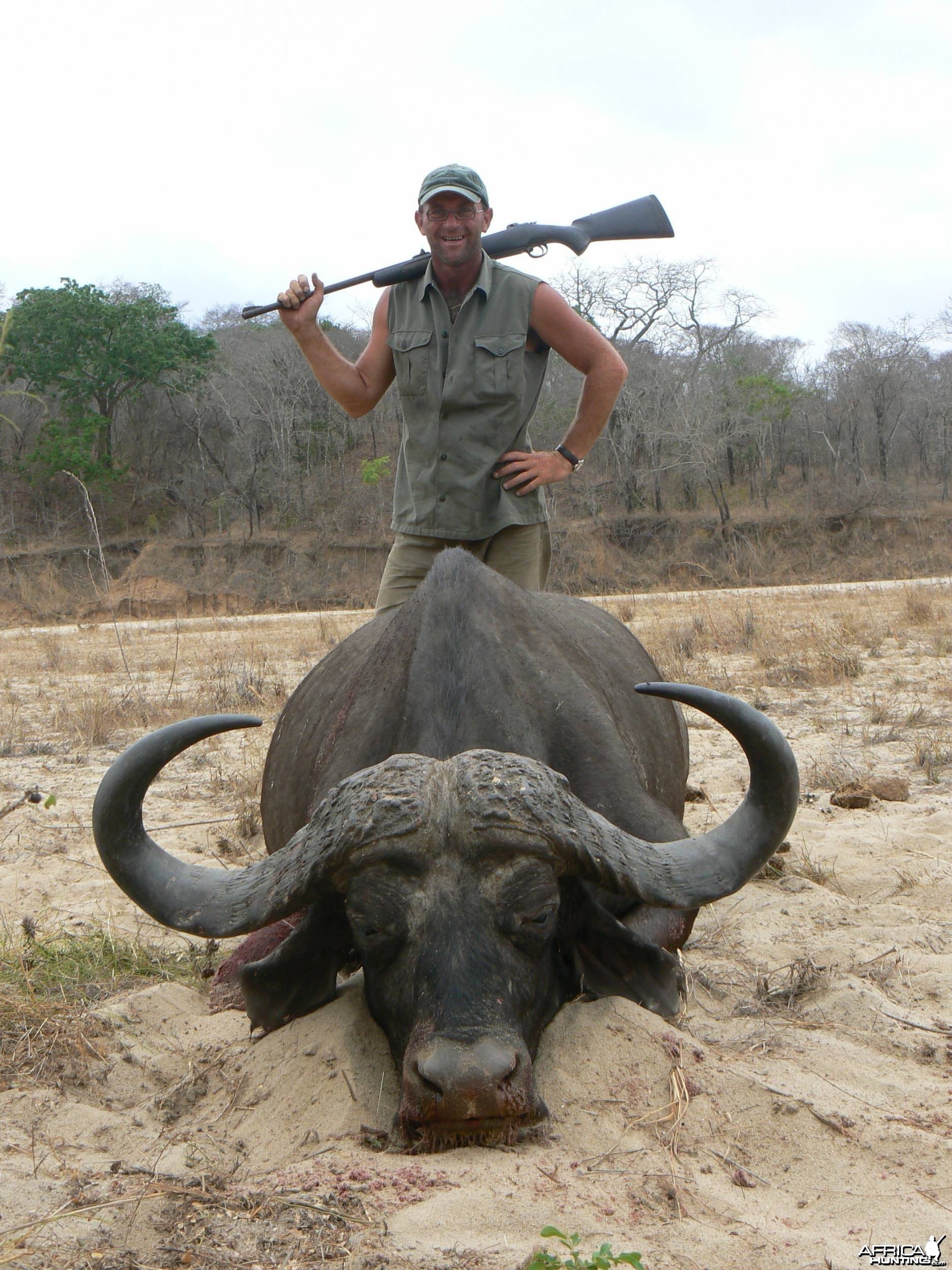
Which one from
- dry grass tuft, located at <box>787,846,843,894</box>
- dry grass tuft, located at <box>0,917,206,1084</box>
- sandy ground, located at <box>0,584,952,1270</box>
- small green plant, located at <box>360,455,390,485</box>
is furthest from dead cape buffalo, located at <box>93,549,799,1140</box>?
small green plant, located at <box>360,455,390,485</box>

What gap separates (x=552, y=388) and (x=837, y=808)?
35.3m

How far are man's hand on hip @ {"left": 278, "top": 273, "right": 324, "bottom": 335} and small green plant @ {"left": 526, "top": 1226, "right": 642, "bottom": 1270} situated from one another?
374 cm

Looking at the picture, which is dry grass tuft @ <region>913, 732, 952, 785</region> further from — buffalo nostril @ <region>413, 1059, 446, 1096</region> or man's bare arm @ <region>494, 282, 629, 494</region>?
buffalo nostril @ <region>413, 1059, 446, 1096</region>

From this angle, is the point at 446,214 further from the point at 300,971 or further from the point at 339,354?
the point at 300,971

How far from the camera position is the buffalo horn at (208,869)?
2.51 m

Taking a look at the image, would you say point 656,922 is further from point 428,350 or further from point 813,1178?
point 428,350

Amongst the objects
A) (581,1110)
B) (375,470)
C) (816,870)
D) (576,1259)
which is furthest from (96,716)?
(375,470)

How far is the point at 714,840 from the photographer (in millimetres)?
2750

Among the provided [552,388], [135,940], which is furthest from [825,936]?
[552,388]

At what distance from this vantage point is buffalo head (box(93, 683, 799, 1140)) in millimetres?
2336

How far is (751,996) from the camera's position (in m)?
3.30

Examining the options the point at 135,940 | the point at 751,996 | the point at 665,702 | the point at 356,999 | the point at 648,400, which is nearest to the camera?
the point at 356,999

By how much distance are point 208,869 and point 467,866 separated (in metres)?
0.70

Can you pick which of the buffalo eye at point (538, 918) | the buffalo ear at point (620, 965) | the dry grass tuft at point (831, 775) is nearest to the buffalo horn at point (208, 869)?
the buffalo eye at point (538, 918)
